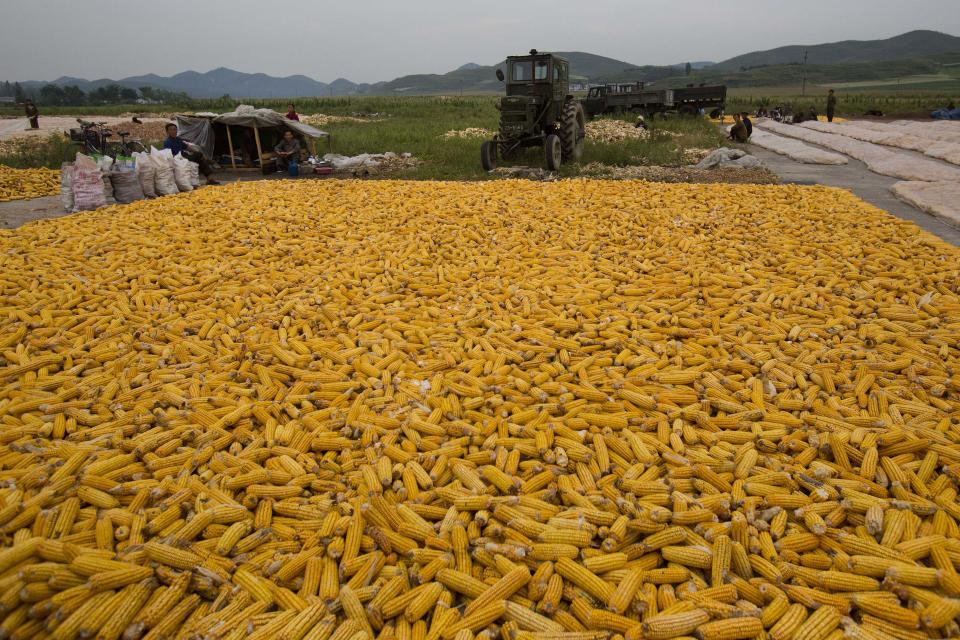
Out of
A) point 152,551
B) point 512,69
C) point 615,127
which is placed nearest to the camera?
point 152,551

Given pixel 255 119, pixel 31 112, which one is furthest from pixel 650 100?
pixel 31 112

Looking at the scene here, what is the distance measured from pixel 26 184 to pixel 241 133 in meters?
6.13

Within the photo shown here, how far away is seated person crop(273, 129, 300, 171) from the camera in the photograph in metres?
16.1

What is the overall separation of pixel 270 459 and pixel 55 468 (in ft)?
3.94

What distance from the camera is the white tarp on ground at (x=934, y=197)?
888 centimetres

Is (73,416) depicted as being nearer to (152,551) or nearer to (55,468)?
(55,468)

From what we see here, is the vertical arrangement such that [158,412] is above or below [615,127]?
below

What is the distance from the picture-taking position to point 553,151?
1380 cm

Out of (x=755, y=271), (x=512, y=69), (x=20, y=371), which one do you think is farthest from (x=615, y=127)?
(x=20, y=371)

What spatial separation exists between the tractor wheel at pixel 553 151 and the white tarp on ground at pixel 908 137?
1152 cm

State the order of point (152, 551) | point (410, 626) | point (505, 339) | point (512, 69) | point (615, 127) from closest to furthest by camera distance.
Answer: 1. point (410, 626)
2. point (152, 551)
3. point (505, 339)
4. point (512, 69)
5. point (615, 127)

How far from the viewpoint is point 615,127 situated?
24.2 m

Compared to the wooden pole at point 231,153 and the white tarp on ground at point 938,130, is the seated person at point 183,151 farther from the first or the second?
the white tarp on ground at point 938,130

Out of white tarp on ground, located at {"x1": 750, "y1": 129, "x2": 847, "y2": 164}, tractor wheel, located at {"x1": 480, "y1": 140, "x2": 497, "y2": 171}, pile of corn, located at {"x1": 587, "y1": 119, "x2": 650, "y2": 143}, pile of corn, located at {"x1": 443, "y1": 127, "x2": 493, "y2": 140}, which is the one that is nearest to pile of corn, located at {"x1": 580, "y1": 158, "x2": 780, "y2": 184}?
tractor wheel, located at {"x1": 480, "y1": 140, "x2": 497, "y2": 171}
